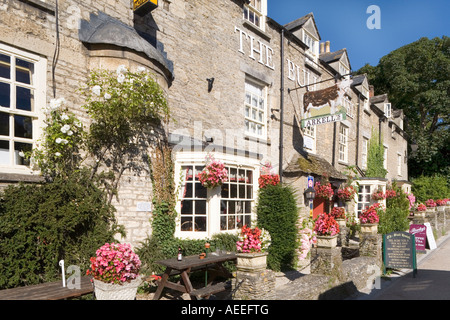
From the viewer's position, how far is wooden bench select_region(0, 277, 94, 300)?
423 cm

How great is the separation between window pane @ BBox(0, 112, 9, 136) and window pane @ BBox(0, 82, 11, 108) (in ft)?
0.54

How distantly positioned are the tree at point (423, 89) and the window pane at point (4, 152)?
26706 millimetres

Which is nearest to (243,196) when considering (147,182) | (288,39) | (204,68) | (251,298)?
(147,182)

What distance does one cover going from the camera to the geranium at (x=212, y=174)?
7.45 meters

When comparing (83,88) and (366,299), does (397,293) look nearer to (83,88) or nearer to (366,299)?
(366,299)

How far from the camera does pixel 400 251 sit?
26.2 ft

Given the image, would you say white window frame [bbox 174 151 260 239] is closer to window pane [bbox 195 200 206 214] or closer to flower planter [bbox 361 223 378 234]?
window pane [bbox 195 200 206 214]

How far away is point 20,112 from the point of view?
5.44 metres

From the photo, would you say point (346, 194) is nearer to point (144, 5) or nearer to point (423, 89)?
point (144, 5)

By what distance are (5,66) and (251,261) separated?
513cm

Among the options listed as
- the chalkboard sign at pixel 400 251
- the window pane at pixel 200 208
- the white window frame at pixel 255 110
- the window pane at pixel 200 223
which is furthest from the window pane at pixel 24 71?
the chalkboard sign at pixel 400 251

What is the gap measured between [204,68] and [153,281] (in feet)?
19.0

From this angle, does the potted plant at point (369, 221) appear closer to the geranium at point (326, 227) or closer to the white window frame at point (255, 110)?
the geranium at point (326, 227)

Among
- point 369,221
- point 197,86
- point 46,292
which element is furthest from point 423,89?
point 46,292
